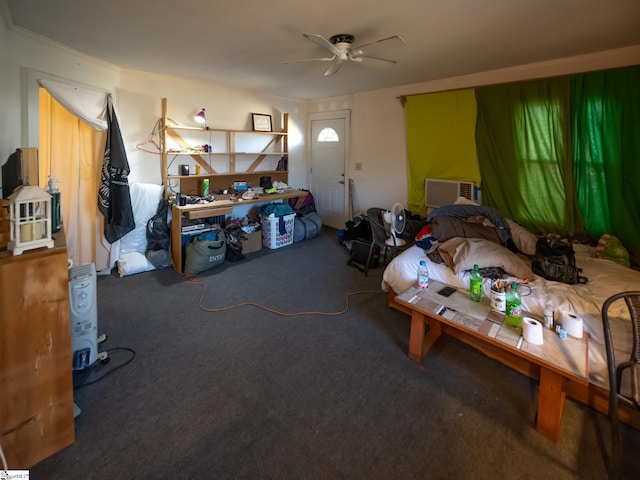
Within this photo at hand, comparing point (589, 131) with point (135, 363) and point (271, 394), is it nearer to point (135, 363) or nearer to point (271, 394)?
point (271, 394)

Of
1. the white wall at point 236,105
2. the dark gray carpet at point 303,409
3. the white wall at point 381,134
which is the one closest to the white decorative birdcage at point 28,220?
the dark gray carpet at point 303,409

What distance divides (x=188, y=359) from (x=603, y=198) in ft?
12.7

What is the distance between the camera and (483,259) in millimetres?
2395

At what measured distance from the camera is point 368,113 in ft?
16.4

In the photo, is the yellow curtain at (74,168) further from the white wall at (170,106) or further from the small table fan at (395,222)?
the small table fan at (395,222)

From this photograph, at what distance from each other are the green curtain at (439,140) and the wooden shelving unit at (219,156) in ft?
7.01

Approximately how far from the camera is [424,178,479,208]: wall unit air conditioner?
13.0 feet

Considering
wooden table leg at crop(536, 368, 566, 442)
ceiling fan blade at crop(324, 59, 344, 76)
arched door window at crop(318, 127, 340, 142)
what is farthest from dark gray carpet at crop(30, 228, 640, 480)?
arched door window at crop(318, 127, 340, 142)

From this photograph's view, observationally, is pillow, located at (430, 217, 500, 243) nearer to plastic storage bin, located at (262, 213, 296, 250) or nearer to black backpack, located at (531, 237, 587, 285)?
black backpack, located at (531, 237, 587, 285)

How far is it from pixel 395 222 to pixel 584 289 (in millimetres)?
1774

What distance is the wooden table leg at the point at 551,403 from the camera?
1.61 m

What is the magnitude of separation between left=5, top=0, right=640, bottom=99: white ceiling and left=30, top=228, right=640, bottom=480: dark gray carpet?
229 centimetres

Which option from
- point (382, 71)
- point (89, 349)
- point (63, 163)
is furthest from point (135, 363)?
point (382, 71)

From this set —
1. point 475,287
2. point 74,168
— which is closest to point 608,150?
point 475,287
